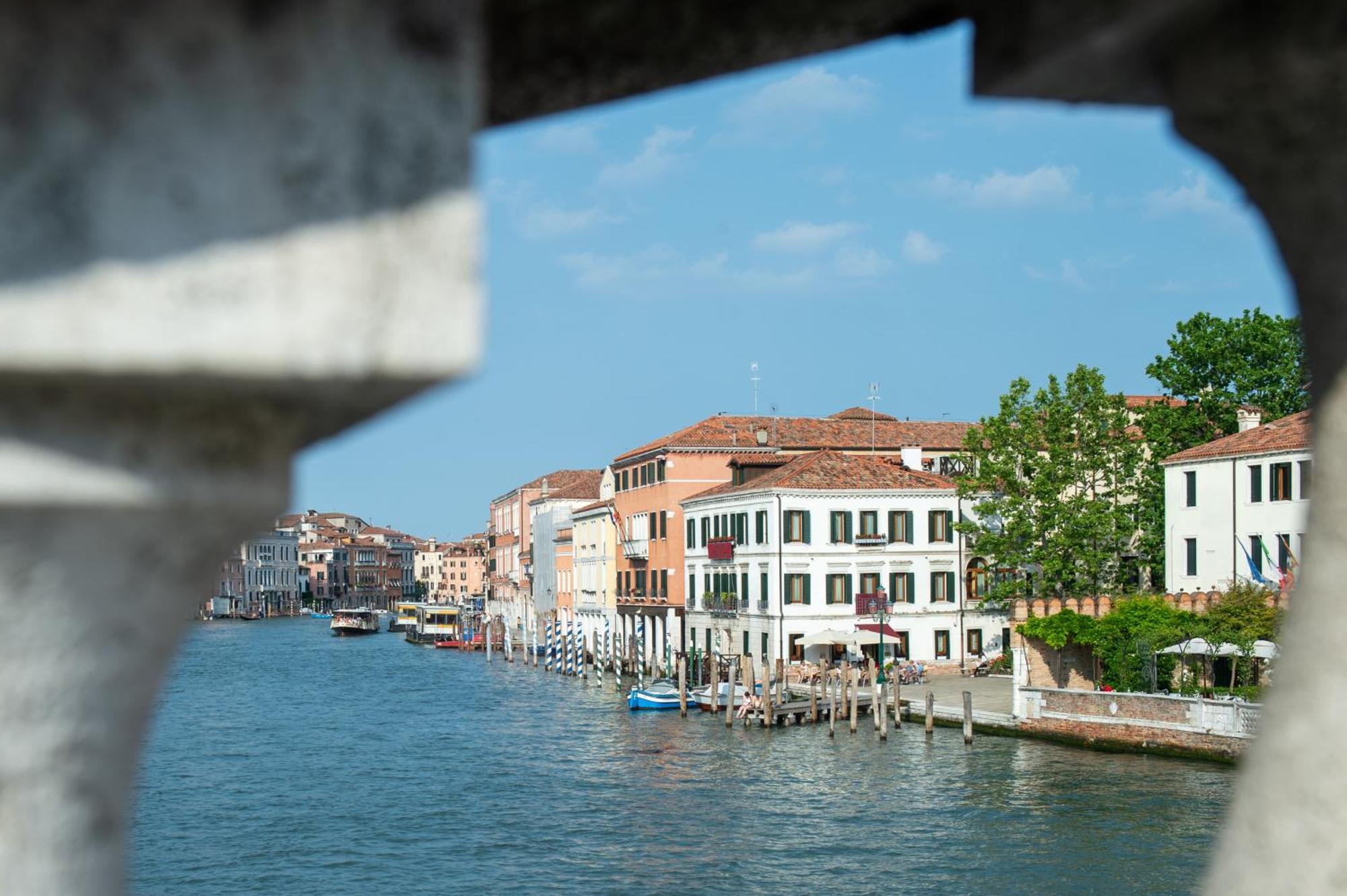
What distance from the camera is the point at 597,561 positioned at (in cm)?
7138

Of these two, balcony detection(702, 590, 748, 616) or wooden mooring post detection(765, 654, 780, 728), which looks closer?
wooden mooring post detection(765, 654, 780, 728)

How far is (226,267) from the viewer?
1091 mm

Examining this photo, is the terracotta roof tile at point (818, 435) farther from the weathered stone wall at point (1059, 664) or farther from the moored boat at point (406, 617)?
the moored boat at point (406, 617)

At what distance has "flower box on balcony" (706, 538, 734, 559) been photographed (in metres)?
52.5

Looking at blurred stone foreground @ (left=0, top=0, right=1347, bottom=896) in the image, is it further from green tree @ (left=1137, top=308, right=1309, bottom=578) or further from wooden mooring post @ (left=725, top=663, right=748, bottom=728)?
green tree @ (left=1137, top=308, right=1309, bottom=578)

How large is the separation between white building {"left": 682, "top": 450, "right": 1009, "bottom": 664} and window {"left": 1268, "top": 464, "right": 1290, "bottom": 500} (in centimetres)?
1357

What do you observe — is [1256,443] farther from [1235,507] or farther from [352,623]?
[352,623]

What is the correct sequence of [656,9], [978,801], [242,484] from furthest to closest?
[978,801], [656,9], [242,484]

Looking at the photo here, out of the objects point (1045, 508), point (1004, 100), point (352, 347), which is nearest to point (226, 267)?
point (352, 347)

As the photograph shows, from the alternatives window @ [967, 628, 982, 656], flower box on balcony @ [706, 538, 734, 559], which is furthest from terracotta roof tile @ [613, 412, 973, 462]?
window @ [967, 628, 982, 656]

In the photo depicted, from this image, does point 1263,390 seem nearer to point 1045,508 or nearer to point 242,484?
point 1045,508

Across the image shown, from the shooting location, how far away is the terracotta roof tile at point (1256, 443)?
36.4 metres

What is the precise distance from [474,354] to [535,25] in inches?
21.9

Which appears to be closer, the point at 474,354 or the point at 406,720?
the point at 474,354
